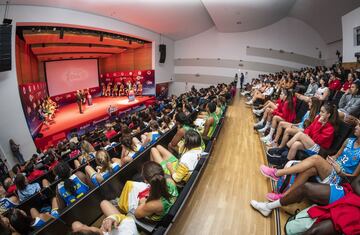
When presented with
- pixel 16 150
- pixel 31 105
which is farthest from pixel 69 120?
pixel 16 150

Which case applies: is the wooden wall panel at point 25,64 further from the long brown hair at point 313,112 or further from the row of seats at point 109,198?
the long brown hair at point 313,112

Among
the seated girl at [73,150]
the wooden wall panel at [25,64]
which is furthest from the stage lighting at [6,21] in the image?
the seated girl at [73,150]

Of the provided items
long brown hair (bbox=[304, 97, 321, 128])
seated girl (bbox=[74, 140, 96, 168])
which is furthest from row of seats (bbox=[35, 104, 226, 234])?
long brown hair (bbox=[304, 97, 321, 128])

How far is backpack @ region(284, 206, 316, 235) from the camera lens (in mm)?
1491

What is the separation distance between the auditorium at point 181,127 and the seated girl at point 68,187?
12 millimetres

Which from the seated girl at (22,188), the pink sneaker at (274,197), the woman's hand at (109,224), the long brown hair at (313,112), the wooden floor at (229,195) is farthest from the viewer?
the long brown hair at (313,112)

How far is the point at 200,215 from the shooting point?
214 cm

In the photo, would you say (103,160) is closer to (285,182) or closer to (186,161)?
(186,161)

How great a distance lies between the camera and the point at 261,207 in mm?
2102

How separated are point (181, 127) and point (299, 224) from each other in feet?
6.54

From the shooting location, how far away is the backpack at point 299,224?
1.49 meters

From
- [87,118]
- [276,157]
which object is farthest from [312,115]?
[87,118]

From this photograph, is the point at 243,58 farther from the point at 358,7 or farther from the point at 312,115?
the point at 312,115

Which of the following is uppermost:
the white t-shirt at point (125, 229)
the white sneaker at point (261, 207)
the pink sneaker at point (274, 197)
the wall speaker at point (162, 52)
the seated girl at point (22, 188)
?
the wall speaker at point (162, 52)
